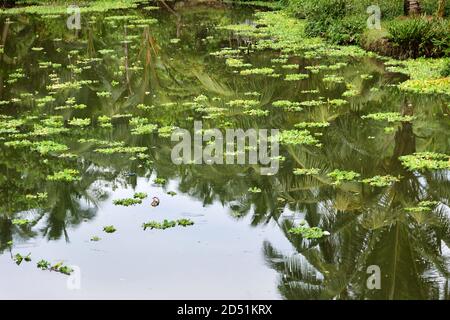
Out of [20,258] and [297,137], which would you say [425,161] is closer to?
[297,137]

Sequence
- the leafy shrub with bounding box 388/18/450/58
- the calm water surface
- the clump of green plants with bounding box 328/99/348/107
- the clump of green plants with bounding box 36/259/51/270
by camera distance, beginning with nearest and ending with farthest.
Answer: the calm water surface < the clump of green plants with bounding box 36/259/51/270 < the clump of green plants with bounding box 328/99/348/107 < the leafy shrub with bounding box 388/18/450/58

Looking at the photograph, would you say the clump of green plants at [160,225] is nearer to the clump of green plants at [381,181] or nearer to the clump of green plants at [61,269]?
the clump of green plants at [61,269]

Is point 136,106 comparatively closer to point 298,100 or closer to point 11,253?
point 298,100

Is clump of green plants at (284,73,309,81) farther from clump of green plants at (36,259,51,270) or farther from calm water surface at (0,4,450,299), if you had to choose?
clump of green plants at (36,259,51,270)

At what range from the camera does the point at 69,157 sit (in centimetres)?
1215

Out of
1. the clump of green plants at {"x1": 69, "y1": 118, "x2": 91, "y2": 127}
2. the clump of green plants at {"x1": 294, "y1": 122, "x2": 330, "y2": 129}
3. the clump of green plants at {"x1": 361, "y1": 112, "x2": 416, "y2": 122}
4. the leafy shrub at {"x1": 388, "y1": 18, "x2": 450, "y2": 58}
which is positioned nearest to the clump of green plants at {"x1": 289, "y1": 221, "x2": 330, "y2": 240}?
the clump of green plants at {"x1": 294, "y1": 122, "x2": 330, "y2": 129}

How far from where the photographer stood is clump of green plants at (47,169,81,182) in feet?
36.6

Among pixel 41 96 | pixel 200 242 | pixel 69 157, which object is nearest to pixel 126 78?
pixel 41 96

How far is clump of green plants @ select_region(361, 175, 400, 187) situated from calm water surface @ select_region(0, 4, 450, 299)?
13cm

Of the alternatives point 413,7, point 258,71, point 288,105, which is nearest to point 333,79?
point 258,71

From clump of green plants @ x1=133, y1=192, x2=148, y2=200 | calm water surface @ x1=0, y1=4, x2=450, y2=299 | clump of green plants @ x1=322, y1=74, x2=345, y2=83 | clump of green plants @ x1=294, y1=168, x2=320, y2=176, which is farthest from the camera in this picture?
clump of green plants @ x1=322, y1=74, x2=345, y2=83
